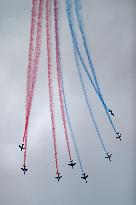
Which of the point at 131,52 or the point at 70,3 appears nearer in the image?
the point at 70,3

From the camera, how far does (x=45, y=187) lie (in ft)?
80.8

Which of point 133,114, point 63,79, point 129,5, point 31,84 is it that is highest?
point 129,5

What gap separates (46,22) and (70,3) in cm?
144

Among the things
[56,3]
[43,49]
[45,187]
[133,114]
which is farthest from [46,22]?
[45,187]

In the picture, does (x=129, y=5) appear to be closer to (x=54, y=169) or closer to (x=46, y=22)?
(x=46, y=22)

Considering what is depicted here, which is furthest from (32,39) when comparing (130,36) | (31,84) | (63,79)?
(130,36)

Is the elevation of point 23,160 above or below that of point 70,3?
below

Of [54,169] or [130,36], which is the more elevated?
Result: [130,36]

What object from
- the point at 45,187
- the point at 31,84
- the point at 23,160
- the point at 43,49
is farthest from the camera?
the point at 45,187

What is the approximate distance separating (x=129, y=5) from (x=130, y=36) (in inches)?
61.9

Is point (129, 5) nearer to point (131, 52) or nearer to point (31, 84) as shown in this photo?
point (131, 52)

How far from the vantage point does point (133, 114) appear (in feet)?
64.6

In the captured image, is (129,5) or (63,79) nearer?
(129,5)

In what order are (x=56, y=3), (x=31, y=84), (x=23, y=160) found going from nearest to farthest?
(x=56, y=3) → (x=31, y=84) → (x=23, y=160)
